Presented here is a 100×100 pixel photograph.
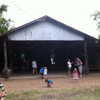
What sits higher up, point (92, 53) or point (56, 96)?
point (92, 53)

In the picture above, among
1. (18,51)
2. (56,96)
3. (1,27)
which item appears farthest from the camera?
(1,27)

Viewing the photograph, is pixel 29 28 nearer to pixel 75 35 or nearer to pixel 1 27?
pixel 75 35

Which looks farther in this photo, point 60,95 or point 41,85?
point 41,85

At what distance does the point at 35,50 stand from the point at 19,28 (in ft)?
29.2

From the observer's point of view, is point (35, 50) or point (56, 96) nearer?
point (56, 96)

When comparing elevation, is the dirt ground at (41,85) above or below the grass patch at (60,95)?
above

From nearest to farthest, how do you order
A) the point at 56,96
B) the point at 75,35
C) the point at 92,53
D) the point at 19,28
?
the point at 56,96
the point at 19,28
the point at 75,35
the point at 92,53

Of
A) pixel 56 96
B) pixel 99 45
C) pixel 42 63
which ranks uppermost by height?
pixel 99 45

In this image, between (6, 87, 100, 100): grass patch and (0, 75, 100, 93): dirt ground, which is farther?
(0, 75, 100, 93): dirt ground

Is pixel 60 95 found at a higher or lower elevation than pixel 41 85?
lower

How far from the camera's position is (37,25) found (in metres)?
16.1

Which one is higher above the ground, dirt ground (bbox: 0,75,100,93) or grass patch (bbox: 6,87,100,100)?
dirt ground (bbox: 0,75,100,93)

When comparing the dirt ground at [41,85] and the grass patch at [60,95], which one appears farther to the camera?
the dirt ground at [41,85]

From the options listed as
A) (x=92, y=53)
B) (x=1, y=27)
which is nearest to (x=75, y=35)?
(x=92, y=53)
